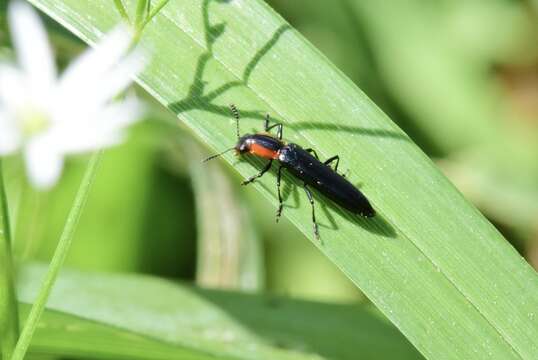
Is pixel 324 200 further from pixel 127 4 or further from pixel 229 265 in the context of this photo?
pixel 229 265

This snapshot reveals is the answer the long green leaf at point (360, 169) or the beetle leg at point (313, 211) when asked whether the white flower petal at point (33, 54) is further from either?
the beetle leg at point (313, 211)

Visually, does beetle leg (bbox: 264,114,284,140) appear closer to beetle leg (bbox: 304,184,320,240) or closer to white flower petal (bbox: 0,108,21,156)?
beetle leg (bbox: 304,184,320,240)

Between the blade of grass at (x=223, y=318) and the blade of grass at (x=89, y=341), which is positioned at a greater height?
the blade of grass at (x=223, y=318)

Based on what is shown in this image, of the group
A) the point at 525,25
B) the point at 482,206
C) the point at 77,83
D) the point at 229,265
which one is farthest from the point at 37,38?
the point at 525,25

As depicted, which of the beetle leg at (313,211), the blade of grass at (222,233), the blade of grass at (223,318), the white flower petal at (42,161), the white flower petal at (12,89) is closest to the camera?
the white flower petal at (42,161)

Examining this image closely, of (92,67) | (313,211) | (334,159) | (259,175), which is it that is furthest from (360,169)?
(92,67)

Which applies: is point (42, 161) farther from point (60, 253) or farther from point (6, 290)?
point (6, 290)

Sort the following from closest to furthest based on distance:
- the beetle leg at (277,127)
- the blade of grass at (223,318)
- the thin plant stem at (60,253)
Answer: the thin plant stem at (60,253)
the beetle leg at (277,127)
the blade of grass at (223,318)

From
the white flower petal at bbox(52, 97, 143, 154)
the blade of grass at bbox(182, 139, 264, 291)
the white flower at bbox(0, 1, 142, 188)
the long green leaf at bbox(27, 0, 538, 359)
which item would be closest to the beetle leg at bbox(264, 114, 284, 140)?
the long green leaf at bbox(27, 0, 538, 359)

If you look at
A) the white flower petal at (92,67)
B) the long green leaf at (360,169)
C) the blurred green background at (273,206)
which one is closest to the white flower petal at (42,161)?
the white flower petal at (92,67)
